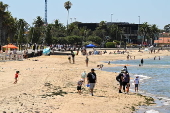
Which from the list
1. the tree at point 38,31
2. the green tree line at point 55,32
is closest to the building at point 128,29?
the green tree line at point 55,32

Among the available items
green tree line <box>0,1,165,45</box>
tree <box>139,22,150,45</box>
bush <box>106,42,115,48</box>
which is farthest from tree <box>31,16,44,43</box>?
tree <box>139,22,150,45</box>

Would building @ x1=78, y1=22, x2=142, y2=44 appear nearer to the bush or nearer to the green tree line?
the green tree line

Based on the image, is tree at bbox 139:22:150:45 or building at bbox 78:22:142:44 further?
building at bbox 78:22:142:44

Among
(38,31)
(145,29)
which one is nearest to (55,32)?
(38,31)

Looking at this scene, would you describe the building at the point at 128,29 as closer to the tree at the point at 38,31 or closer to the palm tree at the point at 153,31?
the palm tree at the point at 153,31

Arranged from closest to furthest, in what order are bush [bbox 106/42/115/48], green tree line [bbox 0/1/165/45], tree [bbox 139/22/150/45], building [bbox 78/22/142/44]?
1. green tree line [bbox 0/1/165/45]
2. bush [bbox 106/42/115/48]
3. tree [bbox 139/22/150/45]
4. building [bbox 78/22/142/44]

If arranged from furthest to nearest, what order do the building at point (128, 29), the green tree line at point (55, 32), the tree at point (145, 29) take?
the building at point (128, 29) → the tree at point (145, 29) → the green tree line at point (55, 32)

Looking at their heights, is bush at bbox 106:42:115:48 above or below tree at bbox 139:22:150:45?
below

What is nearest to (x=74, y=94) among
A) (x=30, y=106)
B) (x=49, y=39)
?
(x=30, y=106)

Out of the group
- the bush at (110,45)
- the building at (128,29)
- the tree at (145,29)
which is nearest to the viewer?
the bush at (110,45)

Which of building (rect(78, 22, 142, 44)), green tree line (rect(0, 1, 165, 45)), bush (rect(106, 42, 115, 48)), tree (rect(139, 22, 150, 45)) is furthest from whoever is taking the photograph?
building (rect(78, 22, 142, 44))

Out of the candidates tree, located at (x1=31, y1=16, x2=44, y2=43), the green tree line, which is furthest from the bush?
tree, located at (x1=31, y1=16, x2=44, y2=43)

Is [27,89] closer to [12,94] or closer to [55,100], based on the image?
[12,94]

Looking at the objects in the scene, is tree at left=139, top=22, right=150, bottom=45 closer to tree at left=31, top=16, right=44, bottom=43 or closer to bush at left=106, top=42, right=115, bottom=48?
bush at left=106, top=42, right=115, bottom=48
